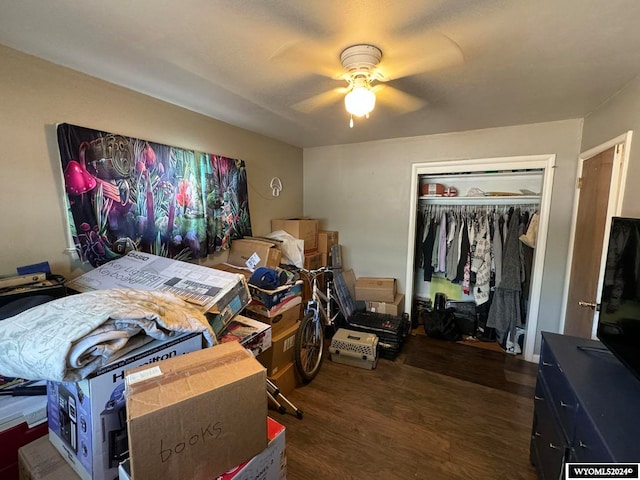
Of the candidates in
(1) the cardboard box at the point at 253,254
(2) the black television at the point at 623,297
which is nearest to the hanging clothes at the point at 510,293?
(2) the black television at the point at 623,297

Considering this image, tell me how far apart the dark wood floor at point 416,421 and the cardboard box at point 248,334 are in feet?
2.18

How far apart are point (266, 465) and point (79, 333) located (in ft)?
2.53

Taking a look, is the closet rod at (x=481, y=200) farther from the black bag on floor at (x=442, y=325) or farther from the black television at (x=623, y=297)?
the black television at (x=623, y=297)

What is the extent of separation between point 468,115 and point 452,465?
2.54 meters

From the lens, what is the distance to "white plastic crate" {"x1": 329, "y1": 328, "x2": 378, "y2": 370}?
2676 millimetres

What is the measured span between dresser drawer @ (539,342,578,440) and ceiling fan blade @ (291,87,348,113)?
5.96ft

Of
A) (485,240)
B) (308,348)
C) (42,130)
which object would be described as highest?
(42,130)

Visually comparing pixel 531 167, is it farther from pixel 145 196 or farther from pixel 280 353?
pixel 145 196

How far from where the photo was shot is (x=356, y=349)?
8.87 feet

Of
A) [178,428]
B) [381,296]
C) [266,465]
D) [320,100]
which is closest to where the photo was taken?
[178,428]

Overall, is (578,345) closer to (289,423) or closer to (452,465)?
(452,465)

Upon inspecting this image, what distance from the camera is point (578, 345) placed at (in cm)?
145

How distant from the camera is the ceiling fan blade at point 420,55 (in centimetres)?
120

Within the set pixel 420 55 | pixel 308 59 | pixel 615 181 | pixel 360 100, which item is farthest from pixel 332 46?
pixel 615 181
